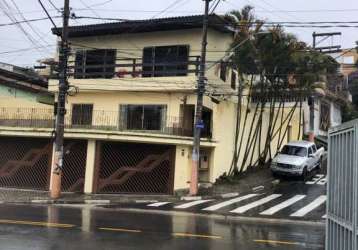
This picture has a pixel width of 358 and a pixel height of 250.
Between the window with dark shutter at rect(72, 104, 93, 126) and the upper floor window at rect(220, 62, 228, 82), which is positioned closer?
the upper floor window at rect(220, 62, 228, 82)

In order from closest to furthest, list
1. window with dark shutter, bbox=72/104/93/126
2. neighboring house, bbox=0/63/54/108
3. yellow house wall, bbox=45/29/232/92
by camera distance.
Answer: yellow house wall, bbox=45/29/232/92 < window with dark shutter, bbox=72/104/93/126 < neighboring house, bbox=0/63/54/108

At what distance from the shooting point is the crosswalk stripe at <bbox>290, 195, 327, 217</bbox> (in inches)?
821

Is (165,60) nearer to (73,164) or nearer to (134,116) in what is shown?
(134,116)

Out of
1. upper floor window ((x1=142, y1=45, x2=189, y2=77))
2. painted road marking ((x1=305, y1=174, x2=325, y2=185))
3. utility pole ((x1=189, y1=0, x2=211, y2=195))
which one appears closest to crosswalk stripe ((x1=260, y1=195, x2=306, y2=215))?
utility pole ((x1=189, y1=0, x2=211, y2=195))

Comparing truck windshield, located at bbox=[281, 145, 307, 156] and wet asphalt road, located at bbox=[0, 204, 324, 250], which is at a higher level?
truck windshield, located at bbox=[281, 145, 307, 156]

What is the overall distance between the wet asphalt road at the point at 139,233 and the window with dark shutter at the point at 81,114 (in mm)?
14024

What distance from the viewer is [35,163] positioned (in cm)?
2900

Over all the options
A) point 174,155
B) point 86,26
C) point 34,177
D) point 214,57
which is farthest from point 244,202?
point 86,26

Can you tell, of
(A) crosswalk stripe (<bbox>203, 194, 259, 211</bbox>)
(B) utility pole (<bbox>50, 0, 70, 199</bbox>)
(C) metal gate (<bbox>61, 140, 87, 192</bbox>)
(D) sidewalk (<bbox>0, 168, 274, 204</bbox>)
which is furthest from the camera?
(C) metal gate (<bbox>61, 140, 87, 192</bbox>)

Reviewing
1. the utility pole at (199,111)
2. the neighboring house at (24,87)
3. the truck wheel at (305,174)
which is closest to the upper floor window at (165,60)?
the utility pole at (199,111)

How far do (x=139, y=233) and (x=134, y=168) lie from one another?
558 inches

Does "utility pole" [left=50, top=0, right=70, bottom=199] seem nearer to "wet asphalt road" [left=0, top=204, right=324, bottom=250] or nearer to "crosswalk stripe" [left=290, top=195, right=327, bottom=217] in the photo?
"wet asphalt road" [left=0, top=204, right=324, bottom=250]

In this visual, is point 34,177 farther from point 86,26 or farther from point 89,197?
point 86,26

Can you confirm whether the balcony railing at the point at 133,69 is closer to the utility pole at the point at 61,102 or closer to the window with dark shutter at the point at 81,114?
the window with dark shutter at the point at 81,114
